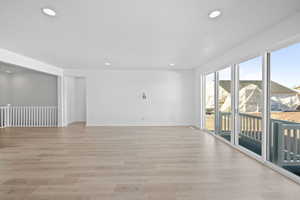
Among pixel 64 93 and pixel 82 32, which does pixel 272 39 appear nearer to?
pixel 82 32

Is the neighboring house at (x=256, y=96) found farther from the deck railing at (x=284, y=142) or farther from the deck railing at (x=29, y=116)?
the deck railing at (x=29, y=116)

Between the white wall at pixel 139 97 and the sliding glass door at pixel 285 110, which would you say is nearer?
the sliding glass door at pixel 285 110

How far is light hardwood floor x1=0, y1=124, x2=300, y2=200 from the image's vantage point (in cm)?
212

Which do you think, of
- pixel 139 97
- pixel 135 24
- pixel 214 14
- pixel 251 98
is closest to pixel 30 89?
pixel 139 97

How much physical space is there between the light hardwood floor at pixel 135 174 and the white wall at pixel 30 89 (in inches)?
164

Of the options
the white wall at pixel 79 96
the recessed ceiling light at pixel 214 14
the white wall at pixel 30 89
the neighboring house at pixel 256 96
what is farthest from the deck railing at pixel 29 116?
the recessed ceiling light at pixel 214 14

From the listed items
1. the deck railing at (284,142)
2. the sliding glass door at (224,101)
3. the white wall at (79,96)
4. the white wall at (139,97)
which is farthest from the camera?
the white wall at (79,96)

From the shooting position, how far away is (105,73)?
281 inches

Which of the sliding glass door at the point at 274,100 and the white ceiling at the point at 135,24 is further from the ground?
the white ceiling at the point at 135,24

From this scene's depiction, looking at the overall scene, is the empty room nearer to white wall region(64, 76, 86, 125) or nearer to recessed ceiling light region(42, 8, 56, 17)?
recessed ceiling light region(42, 8, 56, 17)

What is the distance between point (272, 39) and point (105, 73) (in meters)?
5.87

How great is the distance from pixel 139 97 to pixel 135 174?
4.78 m

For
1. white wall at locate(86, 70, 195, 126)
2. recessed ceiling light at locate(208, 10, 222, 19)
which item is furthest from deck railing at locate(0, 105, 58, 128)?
recessed ceiling light at locate(208, 10, 222, 19)

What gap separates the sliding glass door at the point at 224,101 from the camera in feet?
14.7
